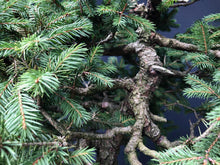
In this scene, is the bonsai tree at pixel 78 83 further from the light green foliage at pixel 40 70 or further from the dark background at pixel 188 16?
the dark background at pixel 188 16

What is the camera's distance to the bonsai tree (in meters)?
0.26

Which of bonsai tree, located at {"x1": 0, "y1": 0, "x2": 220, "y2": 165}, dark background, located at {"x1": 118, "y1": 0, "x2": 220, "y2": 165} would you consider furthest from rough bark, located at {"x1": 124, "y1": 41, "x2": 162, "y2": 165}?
dark background, located at {"x1": 118, "y1": 0, "x2": 220, "y2": 165}

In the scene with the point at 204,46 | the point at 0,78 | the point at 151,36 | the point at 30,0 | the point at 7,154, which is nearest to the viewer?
the point at 7,154

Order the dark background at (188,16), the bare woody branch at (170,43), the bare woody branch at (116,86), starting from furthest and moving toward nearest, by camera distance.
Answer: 1. the dark background at (188,16)
2. the bare woody branch at (170,43)
3. the bare woody branch at (116,86)

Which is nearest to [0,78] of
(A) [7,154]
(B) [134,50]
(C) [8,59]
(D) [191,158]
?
(C) [8,59]

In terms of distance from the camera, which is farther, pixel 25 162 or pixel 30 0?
pixel 30 0

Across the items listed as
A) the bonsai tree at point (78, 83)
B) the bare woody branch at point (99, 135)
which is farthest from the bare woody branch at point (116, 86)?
the bare woody branch at point (99, 135)

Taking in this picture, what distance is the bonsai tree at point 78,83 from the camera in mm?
258

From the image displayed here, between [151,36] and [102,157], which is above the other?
[151,36]

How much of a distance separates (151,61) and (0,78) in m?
0.46

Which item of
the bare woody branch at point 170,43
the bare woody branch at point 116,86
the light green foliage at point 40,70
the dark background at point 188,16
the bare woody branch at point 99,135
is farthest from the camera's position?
the dark background at point 188,16

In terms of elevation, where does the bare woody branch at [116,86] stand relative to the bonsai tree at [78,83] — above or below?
below

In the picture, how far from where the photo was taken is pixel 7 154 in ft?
0.73

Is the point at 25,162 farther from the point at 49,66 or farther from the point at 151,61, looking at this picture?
the point at 151,61
